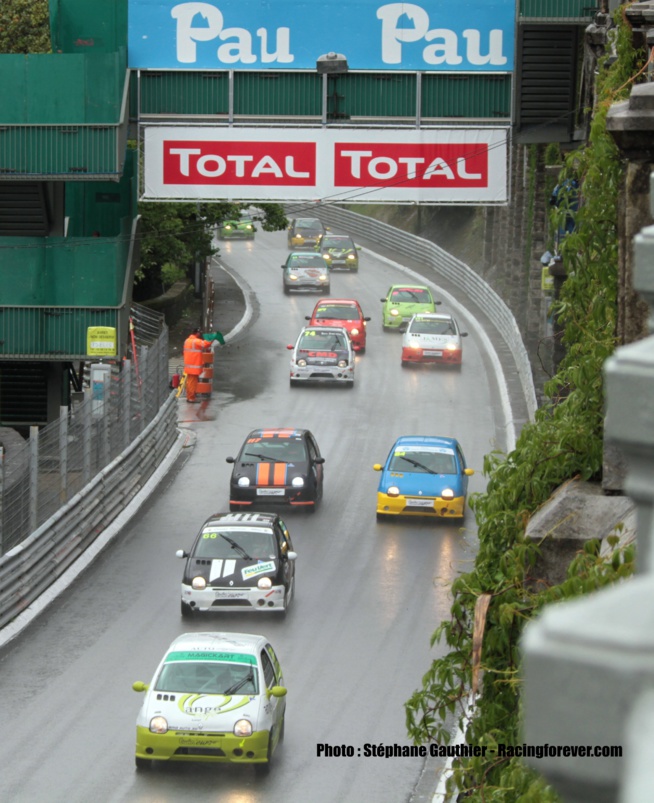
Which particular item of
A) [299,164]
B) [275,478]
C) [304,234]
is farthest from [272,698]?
[304,234]

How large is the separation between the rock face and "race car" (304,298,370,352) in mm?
41633

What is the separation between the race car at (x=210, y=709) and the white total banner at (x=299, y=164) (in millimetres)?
13886

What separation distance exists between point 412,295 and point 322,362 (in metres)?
12.5

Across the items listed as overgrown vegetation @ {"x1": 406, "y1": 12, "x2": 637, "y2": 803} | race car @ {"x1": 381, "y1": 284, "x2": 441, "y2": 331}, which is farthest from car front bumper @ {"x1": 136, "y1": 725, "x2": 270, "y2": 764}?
race car @ {"x1": 381, "y1": 284, "x2": 441, "y2": 331}

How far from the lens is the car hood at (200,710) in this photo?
669 inches

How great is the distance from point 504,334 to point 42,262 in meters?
24.2

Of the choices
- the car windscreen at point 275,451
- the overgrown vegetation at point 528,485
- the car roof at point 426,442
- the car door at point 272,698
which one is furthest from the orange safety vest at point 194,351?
the overgrown vegetation at point 528,485

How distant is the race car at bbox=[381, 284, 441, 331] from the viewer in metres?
53.2

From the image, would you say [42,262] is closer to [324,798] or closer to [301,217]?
[324,798]

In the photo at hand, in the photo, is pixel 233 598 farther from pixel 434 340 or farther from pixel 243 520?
pixel 434 340

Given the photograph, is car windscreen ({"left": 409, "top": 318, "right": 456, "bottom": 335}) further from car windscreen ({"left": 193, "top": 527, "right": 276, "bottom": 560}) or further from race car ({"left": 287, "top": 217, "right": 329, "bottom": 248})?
race car ({"left": 287, "top": 217, "right": 329, "bottom": 248})

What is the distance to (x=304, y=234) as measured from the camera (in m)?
74.2

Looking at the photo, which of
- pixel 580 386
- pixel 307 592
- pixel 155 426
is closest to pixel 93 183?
pixel 155 426

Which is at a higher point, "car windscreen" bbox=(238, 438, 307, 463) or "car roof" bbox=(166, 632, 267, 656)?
"car windscreen" bbox=(238, 438, 307, 463)
